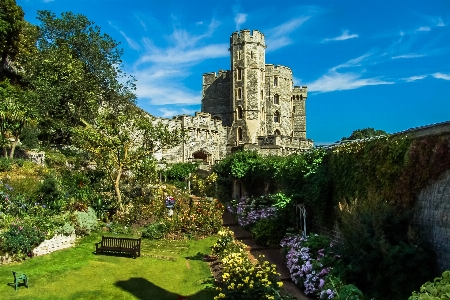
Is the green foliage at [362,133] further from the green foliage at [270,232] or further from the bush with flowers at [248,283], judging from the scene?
the bush with flowers at [248,283]

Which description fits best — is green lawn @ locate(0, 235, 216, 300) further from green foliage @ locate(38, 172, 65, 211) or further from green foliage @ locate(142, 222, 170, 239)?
green foliage @ locate(38, 172, 65, 211)

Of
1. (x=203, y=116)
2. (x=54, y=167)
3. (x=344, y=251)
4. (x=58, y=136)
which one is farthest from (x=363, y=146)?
(x=203, y=116)

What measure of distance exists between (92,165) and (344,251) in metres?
18.0

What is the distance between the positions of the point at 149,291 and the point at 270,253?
5355 mm

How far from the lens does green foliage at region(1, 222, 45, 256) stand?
12.0 metres

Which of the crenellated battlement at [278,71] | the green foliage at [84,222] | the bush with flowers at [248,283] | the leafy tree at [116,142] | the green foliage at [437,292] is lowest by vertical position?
the bush with flowers at [248,283]

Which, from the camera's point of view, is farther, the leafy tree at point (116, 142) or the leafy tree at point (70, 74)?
the leafy tree at point (70, 74)

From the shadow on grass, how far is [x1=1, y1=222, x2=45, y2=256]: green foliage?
12.4 ft

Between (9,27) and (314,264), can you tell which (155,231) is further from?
(9,27)

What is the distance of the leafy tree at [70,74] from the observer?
25.3 metres

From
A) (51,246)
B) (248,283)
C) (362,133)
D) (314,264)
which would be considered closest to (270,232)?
(314,264)

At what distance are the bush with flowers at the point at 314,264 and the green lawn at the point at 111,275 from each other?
246 cm

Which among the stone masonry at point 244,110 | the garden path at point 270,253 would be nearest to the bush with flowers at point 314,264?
the garden path at point 270,253

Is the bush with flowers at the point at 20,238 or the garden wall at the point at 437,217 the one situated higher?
the garden wall at the point at 437,217
